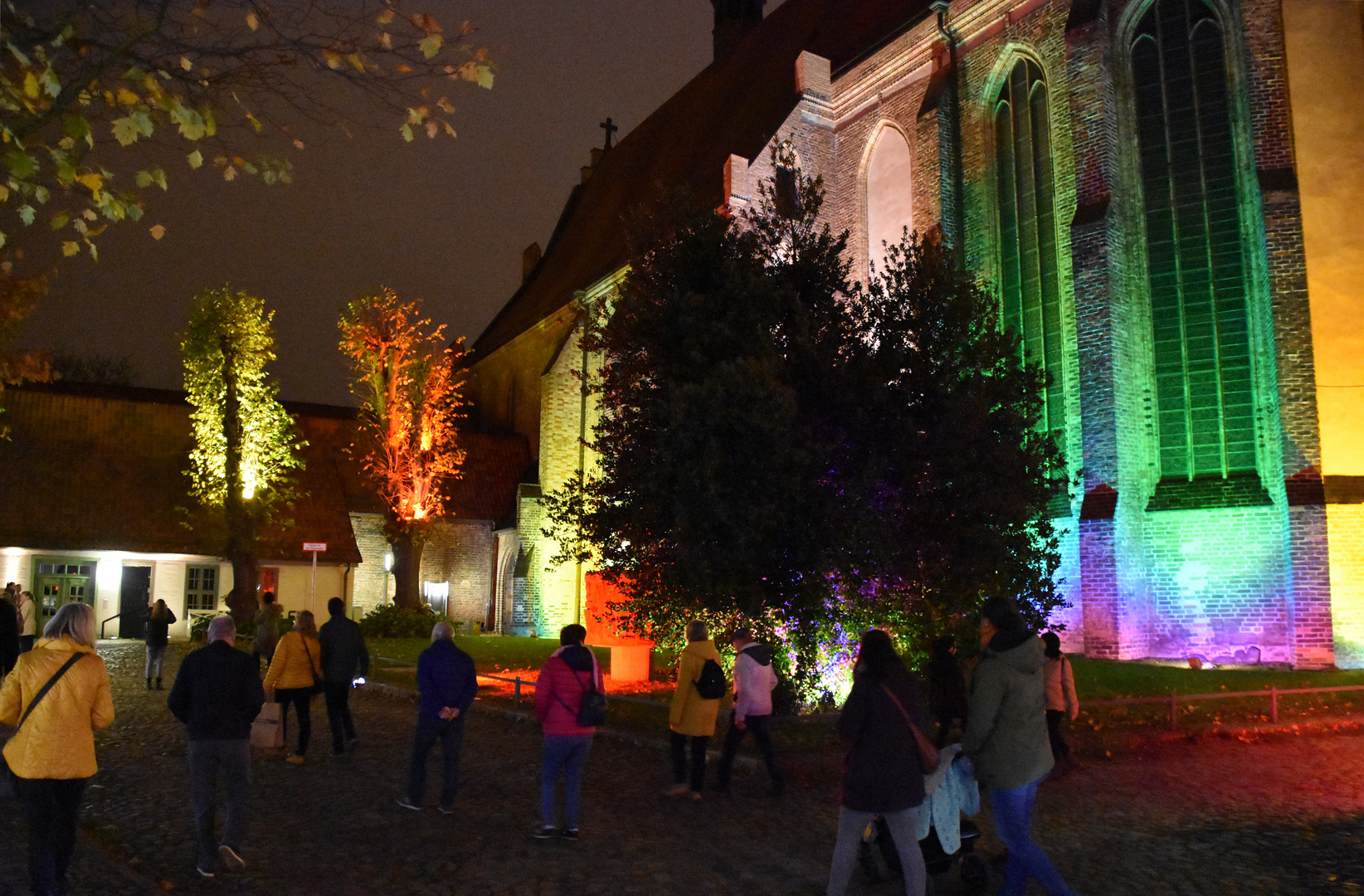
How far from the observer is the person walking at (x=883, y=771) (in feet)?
17.1

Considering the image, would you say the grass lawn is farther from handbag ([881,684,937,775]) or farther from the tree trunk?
the tree trunk

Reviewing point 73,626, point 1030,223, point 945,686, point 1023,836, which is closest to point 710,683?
point 945,686

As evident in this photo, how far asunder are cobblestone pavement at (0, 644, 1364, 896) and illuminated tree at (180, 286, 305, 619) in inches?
712

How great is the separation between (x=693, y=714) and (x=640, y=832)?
135 cm

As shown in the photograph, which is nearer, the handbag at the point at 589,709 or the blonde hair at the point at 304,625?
the handbag at the point at 589,709

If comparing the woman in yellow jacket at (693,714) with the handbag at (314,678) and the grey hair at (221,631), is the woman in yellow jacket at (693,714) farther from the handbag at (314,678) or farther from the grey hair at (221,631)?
the handbag at (314,678)

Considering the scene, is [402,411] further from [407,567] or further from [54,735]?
[54,735]

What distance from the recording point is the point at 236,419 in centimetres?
2756

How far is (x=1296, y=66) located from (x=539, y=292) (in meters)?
27.3

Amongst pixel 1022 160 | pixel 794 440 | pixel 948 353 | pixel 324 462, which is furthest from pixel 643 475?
pixel 324 462

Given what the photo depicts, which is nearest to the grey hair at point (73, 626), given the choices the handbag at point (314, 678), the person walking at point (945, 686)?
the handbag at point (314, 678)

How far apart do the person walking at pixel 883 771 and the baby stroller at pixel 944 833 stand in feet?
0.81

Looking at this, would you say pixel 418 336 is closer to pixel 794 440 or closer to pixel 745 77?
pixel 745 77

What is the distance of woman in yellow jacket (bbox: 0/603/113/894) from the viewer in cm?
527
